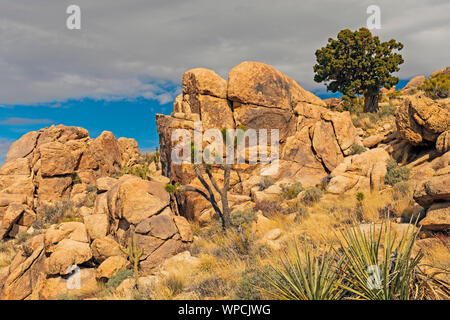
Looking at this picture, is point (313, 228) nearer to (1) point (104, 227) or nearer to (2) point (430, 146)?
(2) point (430, 146)

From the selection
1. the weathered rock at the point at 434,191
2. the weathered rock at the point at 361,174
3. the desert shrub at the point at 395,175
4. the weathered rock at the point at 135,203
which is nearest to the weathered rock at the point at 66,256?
the weathered rock at the point at 135,203

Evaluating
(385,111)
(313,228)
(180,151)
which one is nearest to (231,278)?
(313,228)

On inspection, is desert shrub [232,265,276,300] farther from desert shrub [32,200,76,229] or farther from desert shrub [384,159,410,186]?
desert shrub [32,200,76,229]

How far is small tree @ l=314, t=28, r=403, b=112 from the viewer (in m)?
24.2

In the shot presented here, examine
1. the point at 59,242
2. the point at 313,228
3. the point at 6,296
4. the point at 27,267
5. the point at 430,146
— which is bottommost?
the point at 6,296

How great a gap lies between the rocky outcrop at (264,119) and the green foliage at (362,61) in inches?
378

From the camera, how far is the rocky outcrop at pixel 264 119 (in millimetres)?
16266

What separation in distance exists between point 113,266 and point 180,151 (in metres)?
7.52

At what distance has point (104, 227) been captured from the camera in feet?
43.6

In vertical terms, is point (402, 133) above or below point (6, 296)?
above

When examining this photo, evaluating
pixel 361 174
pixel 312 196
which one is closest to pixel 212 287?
pixel 312 196

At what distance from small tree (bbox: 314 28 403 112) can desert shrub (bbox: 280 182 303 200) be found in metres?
14.0

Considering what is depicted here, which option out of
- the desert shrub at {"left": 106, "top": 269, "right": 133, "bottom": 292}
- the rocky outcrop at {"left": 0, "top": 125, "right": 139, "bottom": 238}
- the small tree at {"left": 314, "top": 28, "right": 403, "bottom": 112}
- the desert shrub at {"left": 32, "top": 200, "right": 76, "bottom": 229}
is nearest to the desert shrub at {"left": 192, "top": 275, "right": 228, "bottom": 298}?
the desert shrub at {"left": 106, "top": 269, "right": 133, "bottom": 292}

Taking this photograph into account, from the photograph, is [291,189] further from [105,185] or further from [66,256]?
[105,185]
